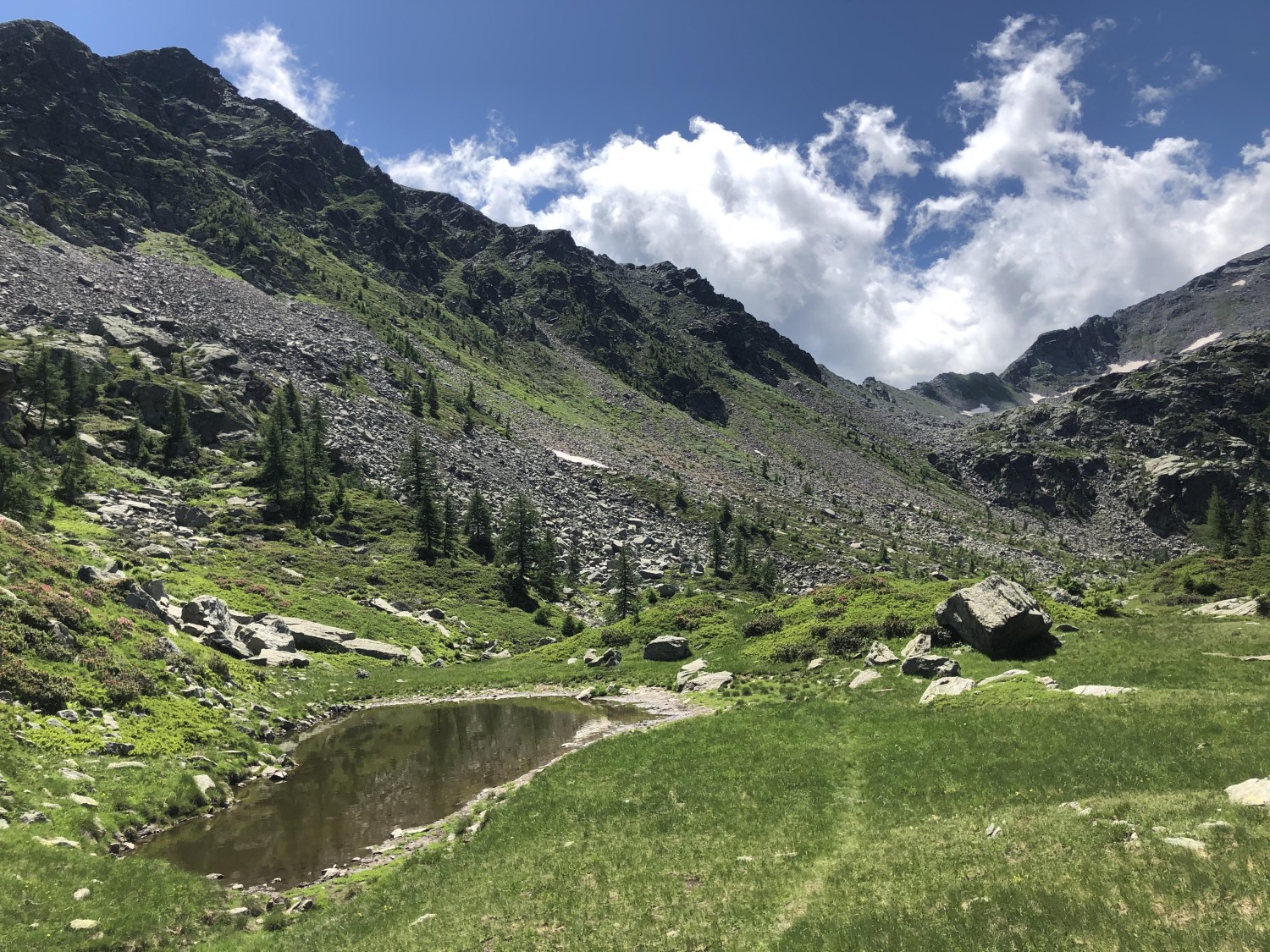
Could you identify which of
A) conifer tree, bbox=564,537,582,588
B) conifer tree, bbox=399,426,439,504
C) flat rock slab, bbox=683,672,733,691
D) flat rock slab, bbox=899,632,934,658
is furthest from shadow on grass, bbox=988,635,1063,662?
conifer tree, bbox=399,426,439,504

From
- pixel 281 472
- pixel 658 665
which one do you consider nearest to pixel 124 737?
pixel 658 665

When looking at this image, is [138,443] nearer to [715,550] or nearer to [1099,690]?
[715,550]

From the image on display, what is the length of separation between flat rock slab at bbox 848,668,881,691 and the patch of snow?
372 feet

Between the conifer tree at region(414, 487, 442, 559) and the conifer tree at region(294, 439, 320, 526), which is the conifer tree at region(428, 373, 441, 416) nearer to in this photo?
the conifer tree at region(294, 439, 320, 526)

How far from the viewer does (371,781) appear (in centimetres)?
2827

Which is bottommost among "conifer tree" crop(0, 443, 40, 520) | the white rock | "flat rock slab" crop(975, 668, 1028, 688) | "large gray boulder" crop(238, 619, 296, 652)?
"large gray boulder" crop(238, 619, 296, 652)

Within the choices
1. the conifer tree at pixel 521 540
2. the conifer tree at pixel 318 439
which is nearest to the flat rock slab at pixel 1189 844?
the conifer tree at pixel 521 540

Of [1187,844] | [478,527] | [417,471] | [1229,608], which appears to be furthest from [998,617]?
[417,471]

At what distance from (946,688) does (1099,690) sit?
229 inches

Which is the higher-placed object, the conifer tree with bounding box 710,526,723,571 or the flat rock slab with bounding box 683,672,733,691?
the conifer tree with bounding box 710,526,723,571

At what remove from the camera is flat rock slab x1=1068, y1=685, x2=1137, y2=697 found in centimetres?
2434

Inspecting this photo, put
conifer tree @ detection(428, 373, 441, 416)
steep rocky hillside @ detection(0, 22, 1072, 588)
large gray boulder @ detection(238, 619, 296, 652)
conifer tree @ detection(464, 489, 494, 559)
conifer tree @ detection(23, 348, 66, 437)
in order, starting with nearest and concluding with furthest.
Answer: large gray boulder @ detection(238, 619, 296, 652)
conifer tree @ detection(23, 348, 66, 437)
conifer tree @ detection(464, 489, 494, 559)
steep rocky hillside @ detection(0, 22, 1072, 588)
conifer tree @ detection(428, 373, 441, 416)

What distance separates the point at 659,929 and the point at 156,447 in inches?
3794

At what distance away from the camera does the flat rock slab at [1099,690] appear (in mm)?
24344
